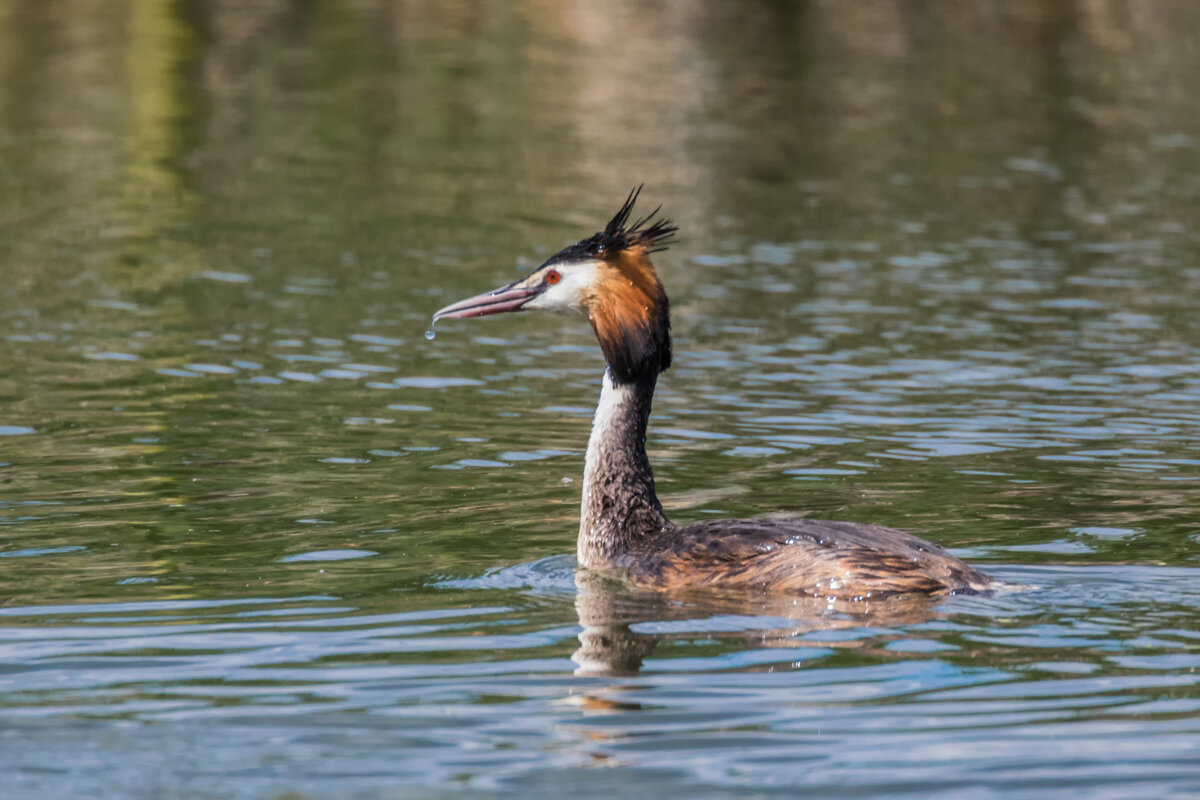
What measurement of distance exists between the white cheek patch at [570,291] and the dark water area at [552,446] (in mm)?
1503

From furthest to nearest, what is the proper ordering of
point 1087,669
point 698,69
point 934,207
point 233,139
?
1. point 698,69
2. point 233,139
3. point 934,207
4. point 1087,669

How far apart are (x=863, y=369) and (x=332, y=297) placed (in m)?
6.56

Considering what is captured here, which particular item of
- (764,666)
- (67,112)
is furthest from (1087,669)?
(67,112)

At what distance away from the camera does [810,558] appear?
1038 centimetres

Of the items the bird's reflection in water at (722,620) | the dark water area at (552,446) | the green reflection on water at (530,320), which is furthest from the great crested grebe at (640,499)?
the green reflection on water at (530,320)

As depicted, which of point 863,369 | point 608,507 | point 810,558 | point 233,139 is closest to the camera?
point 810,558

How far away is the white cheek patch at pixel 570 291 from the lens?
1179 centimetres

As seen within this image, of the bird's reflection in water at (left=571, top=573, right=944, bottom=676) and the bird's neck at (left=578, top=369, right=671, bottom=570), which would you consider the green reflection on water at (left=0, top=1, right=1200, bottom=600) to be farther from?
the bird's reflection in water at (left=571, top=573, right=944, bottom=676)

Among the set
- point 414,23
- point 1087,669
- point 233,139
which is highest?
point 414,23

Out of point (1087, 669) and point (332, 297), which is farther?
point (332, 297)

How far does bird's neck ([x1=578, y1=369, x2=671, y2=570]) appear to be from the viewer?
1159 cm

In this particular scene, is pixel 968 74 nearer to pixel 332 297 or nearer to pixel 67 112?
pixel 67 112

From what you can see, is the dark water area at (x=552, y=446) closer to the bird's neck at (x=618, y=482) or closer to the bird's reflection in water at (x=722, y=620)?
the bird's reflection in water at (x=722, y=620)

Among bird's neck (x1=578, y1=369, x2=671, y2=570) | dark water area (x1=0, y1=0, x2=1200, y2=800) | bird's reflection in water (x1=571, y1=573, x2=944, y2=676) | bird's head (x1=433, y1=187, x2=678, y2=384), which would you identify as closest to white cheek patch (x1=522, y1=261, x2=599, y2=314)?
bird's head (x1=433, y1=187, x2=678, y2=384)
